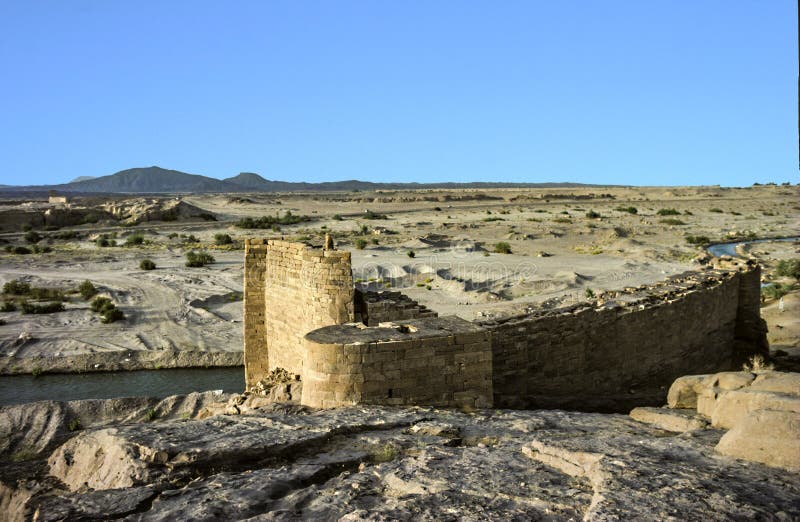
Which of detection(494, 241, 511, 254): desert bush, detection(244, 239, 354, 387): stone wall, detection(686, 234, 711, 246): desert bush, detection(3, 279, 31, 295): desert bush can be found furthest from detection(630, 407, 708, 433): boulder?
detection(686, 234, 711, 246): desert bush

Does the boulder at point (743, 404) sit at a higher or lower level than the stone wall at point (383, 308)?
lower

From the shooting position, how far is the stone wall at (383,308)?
1036cm

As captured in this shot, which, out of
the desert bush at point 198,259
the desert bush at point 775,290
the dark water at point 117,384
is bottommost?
the dark water at point 117,384

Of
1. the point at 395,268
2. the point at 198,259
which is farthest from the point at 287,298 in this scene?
the point at 198,259

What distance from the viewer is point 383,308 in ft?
34.0

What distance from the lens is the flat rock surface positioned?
207 inches

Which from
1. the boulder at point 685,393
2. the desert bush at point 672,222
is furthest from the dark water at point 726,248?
the boulder at point 685,393

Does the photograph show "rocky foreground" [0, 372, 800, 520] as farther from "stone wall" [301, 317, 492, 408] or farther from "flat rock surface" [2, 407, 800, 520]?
"stone wall" [301, 317, 492, 408]

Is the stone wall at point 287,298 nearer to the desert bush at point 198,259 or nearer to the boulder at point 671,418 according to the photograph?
the boulder at point 671,418

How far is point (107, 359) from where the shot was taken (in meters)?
17.8

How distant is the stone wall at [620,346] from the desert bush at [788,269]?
13.5 metres

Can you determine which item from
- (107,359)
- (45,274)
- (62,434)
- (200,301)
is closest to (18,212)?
(45,274)

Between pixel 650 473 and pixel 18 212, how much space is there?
5156 centimetres

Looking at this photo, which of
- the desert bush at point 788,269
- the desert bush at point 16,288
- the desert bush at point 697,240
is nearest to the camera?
the desert bush at point 16,288
